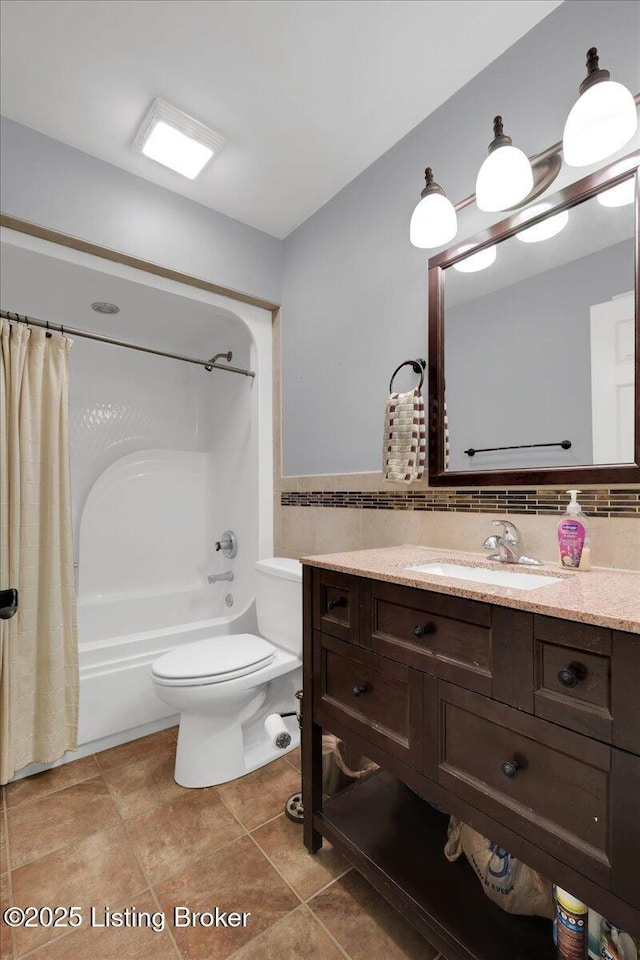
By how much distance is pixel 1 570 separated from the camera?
1596 mm

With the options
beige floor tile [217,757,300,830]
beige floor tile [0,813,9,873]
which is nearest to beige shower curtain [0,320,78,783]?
beige floor tile [0,813,9,873]

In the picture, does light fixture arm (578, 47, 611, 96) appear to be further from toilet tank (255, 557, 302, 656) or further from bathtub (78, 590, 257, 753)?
bathtub (78, 590, 257, 753)

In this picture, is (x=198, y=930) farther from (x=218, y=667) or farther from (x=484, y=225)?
(x=484, y=225)

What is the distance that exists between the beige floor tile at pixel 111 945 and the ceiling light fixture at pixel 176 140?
2.53 m

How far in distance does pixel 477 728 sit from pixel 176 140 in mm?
2201

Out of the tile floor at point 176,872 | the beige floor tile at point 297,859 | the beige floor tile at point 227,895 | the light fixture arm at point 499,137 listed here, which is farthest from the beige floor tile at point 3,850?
the light fixture arm at point 499,137

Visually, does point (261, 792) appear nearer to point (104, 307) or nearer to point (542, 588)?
point (542, 588)

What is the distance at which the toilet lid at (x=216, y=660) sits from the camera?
5.13ft

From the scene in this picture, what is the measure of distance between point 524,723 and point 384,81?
6.46ft

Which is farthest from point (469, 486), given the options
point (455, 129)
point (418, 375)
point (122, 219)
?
point (122, 219)

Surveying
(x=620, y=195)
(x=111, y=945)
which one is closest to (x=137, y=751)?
(x=111, y=945)

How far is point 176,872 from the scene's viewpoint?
1253 millimetres

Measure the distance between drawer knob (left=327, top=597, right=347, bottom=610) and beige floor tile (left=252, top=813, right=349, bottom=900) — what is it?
760mm

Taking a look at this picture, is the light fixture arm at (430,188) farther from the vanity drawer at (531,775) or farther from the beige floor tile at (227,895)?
the beige floor tile at (227,895)
